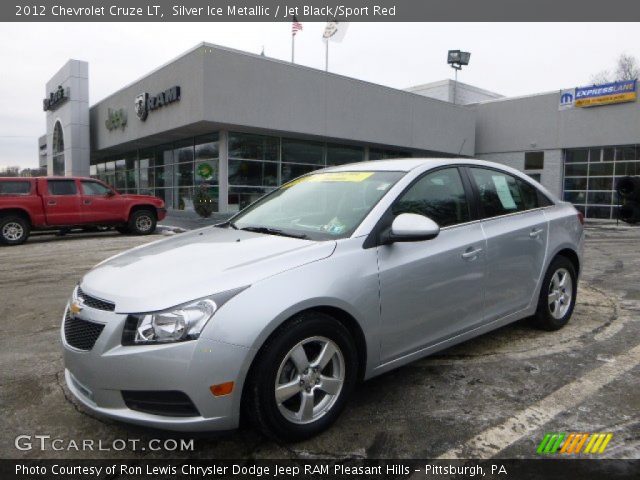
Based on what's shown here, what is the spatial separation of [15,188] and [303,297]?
12466 mm

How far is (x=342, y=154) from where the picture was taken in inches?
917

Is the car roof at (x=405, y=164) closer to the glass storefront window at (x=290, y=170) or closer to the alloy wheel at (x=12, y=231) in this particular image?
the alloy wheel at (x=12, y=231)

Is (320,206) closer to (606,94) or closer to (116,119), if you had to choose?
(116,119)

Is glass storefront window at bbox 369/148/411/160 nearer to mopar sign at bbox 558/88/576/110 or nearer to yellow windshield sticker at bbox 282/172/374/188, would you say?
mopar sign at bbox 558/88/576/110

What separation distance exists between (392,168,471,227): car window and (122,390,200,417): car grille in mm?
1749

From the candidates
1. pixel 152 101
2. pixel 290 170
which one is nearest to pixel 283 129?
pixel 290 170

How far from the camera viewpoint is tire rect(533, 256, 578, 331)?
4.42 m

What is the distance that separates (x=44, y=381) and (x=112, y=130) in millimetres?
23421

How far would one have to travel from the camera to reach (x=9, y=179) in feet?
40.3

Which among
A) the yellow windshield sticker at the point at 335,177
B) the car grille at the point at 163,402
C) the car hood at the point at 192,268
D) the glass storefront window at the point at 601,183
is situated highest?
the glass storefront window at the point at 601,183

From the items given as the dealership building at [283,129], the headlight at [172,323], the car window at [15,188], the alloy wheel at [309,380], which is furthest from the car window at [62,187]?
the alloy wheel at [309,380]

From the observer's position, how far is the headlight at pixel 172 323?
2391 millimetres

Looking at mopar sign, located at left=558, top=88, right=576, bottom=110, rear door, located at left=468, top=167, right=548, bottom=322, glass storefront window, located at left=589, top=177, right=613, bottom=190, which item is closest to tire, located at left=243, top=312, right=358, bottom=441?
rear door, located at left=468, top=167, right=548, bottom=322

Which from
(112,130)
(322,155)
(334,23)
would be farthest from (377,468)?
(334,23)
